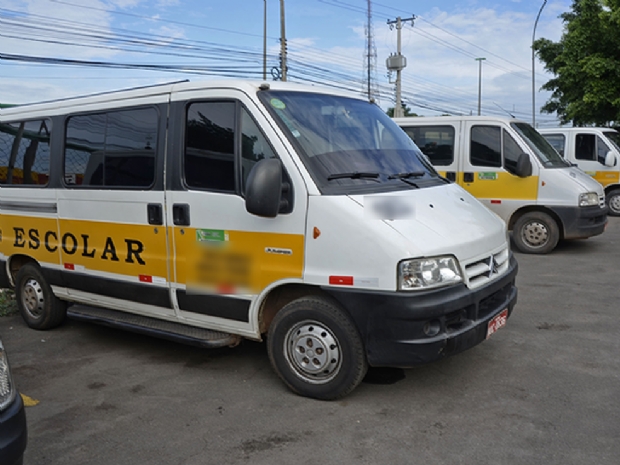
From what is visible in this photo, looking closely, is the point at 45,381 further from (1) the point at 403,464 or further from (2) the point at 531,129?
(2) the point at 531,129

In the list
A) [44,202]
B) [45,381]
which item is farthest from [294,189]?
[44,202]

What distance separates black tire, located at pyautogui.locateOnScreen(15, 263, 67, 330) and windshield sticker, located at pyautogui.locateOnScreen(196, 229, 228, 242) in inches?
87.2

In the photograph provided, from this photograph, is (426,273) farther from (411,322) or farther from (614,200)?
(614,200)

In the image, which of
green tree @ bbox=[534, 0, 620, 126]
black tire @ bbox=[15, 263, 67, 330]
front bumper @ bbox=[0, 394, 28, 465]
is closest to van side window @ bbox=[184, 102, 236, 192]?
front bumper @ bbox=[0, 394, 28, 465]

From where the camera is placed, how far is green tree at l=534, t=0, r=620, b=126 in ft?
69.4

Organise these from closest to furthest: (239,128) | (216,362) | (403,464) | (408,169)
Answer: (403,464) < (239,128) < (408,169) < (216,362)

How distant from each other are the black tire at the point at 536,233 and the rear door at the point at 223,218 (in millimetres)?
6725

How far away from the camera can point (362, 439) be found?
3.62 metres

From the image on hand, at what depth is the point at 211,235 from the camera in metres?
4.45

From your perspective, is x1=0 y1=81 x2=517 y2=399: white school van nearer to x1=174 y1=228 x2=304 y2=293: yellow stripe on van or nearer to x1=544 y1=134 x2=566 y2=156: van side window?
x1=174 y1=228 x2=304 y2=293: yellow stripe on van

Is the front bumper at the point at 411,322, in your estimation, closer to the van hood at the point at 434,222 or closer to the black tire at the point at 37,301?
the van hood at the point at 434,222

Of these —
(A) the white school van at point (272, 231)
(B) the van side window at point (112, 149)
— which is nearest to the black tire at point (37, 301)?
(A) the white school van at point (272, 231)

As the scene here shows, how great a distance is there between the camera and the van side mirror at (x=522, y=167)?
9.25 metres

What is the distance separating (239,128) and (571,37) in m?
22.3
